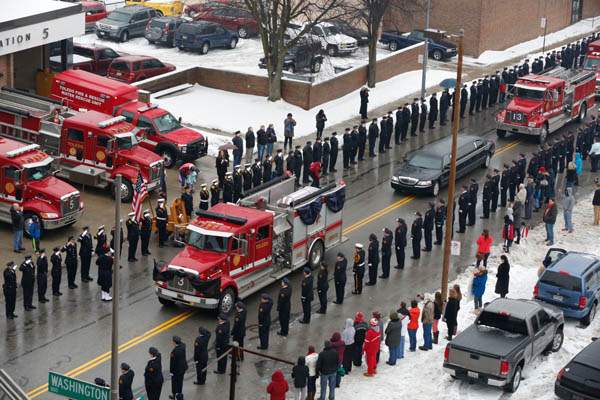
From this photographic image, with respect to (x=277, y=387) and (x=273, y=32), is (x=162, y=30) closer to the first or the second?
(x=273, y=32)

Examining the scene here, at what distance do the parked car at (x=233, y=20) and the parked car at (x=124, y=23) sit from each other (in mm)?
2548

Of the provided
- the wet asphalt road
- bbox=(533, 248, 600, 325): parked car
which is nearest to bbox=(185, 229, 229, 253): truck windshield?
the wet asphalt road

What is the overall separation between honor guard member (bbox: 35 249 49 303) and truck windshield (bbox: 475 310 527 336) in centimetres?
1012

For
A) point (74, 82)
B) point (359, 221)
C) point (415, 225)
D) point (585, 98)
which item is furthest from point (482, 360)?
point (585, 98)

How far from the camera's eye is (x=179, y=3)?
6181 centimetres

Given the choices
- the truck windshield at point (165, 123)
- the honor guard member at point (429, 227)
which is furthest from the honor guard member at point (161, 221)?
the honor guard member at point (429, 227)

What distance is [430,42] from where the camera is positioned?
2224 inches

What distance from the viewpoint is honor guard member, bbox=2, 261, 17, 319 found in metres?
27.5

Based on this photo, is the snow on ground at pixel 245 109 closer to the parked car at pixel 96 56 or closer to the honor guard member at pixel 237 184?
the parked car at pixel 96 56

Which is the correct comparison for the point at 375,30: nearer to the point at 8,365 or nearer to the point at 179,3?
the point at 179,3

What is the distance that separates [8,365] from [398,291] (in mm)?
10104

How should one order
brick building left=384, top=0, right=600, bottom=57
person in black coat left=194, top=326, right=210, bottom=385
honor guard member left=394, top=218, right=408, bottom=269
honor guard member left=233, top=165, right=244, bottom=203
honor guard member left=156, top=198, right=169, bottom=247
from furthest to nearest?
brick building left=384, top=0, right=600, bottom=57 < honor guard member left=233, top=165, right=244, bottom=203 < honor guard member left=156, top=198, right=169, bottom=247 < honor guard member left=394, top=218, right=408, bottom=269 < person in black coat left=194, top=326, right=210, bottom=385

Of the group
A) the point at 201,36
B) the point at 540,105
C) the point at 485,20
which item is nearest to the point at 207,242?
the point at 540,105

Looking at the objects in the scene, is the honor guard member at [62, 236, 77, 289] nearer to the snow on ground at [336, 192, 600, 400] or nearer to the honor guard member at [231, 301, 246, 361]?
the honor guard member at [231, 301, 246, 361]
